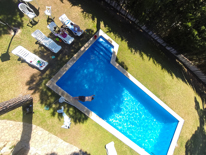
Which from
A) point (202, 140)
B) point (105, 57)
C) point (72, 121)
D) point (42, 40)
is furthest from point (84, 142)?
point (202, 140)

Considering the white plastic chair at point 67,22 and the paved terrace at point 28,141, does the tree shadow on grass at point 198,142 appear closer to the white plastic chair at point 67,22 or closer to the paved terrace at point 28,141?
the paved terrace at point 28,141

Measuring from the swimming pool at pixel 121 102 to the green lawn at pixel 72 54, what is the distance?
2.59 ft

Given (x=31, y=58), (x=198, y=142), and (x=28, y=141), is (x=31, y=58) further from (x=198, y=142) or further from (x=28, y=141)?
(x=198, y=142)

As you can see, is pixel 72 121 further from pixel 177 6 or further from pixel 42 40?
pixel 177 6

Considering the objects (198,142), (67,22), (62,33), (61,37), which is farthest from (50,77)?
(198,142)

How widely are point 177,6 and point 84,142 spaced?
38.0ft

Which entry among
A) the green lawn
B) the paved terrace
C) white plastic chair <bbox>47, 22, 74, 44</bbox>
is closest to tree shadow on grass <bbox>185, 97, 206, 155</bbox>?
the green lawn

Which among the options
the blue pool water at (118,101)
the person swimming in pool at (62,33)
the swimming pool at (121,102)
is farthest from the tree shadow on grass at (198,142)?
the person swimming in pool at (62,33)

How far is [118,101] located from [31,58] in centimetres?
704

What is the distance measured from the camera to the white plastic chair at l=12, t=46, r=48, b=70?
20.0ft

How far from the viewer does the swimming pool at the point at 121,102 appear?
7910 millimetres

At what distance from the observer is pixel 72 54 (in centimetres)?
766

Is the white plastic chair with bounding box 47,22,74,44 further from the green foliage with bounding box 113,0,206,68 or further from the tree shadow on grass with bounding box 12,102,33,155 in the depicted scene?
the green foliage with bounding box 113,0,206,68

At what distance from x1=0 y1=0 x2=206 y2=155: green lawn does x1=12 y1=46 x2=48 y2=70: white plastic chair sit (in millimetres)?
527
